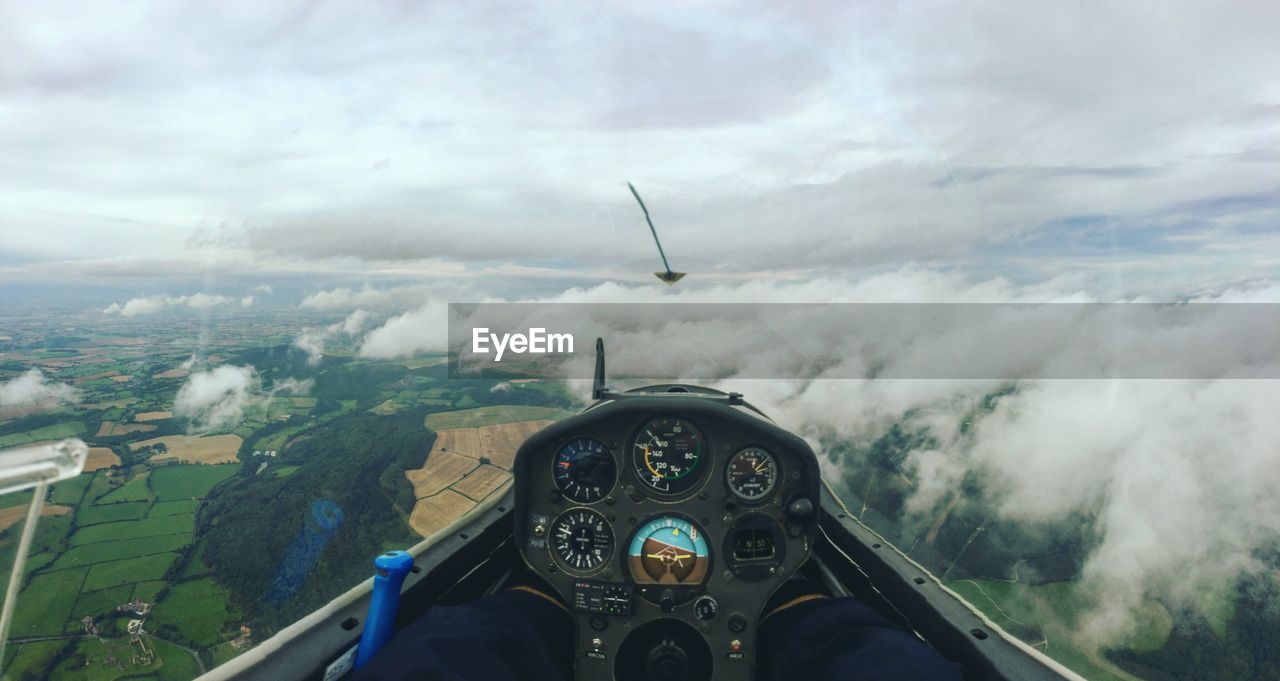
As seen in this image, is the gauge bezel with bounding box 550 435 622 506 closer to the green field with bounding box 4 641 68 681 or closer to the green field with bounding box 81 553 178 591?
the green field with bounding box 4 641 68 681

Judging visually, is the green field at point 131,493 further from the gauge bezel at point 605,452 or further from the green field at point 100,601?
the gauge bezel at point 605,452

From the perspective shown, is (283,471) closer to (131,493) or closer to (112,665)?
(131,493)

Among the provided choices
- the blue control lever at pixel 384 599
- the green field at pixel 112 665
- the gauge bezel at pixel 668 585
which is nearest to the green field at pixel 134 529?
the green field at pixel 112 665

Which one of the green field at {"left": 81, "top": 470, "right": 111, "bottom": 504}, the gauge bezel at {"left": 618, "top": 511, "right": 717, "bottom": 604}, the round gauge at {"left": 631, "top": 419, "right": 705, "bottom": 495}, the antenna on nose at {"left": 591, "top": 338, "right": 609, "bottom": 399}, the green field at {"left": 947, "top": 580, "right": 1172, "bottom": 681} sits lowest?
the green field at {"left": 947, "top": 580, "right": 1172, "bottom": 681}

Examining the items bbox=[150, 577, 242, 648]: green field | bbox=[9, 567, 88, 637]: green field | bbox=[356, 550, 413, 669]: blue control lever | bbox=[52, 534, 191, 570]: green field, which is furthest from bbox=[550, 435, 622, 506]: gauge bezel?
bbox=[52, 534, 191, 570]: green field

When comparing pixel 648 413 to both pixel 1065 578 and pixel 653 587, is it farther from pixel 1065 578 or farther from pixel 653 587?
pixel 1065 578

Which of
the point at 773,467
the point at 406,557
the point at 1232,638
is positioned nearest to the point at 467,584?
the point at 406,557

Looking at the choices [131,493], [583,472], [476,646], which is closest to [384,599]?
[476,646]
